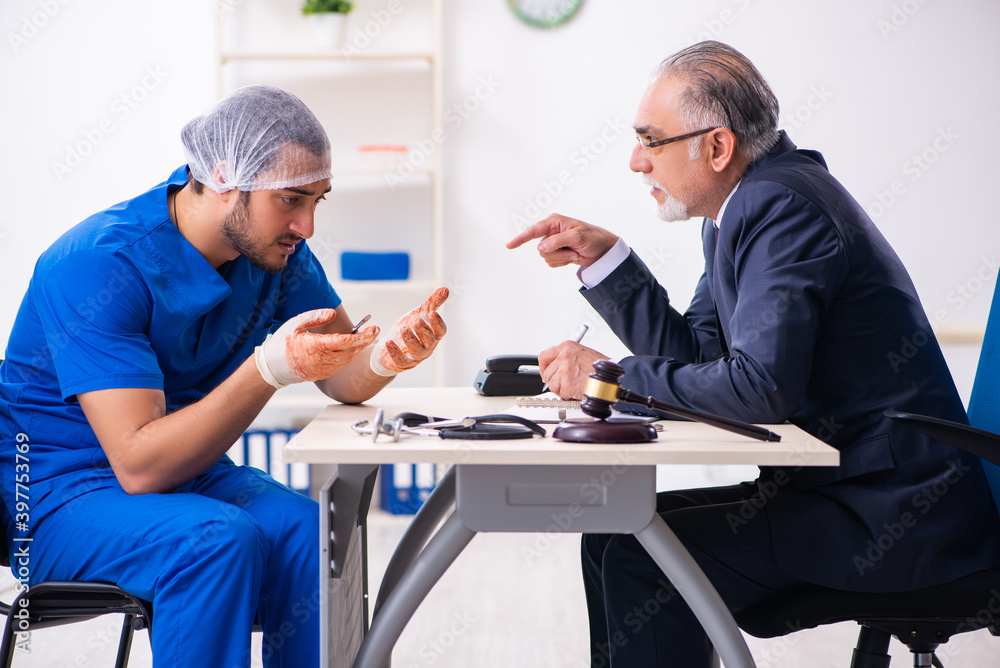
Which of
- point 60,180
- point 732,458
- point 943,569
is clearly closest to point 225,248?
point 732,458

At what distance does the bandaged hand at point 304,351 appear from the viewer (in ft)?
4.03

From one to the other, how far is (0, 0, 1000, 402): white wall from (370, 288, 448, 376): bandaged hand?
6.35ft

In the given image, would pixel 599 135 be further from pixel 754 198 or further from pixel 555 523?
pixel 555 523

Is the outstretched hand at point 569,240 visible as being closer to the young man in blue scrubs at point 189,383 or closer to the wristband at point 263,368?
the young man in blue scrubs at point 189,383

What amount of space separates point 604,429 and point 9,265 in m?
3.02

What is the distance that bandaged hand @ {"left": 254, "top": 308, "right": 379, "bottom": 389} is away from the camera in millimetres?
1228

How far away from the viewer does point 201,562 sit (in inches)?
44.9

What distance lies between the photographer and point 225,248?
146 centimetres

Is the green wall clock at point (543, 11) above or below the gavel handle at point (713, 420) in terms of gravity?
above

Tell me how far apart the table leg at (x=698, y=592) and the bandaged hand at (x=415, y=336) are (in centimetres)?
47
